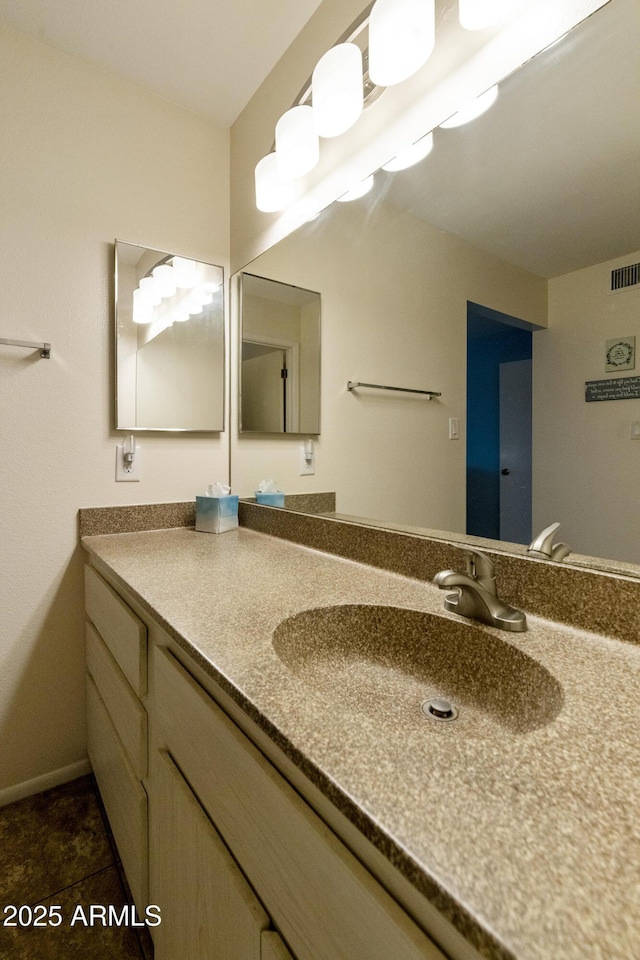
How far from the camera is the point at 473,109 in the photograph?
2.99 ft

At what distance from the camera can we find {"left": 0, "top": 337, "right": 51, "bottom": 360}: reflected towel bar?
1.30 meters

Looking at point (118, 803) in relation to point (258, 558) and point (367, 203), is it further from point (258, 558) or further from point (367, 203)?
point (367, 203)

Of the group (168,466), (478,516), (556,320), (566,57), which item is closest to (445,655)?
(478,516)

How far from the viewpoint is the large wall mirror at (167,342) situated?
4.95 ft

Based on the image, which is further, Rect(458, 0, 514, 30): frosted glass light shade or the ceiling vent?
Rect(458, 0, 514, 30): frosted glass light shade

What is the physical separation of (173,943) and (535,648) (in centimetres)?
77

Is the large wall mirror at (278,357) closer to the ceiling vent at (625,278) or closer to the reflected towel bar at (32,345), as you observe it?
the reflected towel bar at (32,345)

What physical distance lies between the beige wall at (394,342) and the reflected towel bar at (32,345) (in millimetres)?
820

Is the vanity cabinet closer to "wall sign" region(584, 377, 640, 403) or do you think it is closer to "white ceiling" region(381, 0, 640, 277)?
"wall sign" region(584, 377, 640, 403)

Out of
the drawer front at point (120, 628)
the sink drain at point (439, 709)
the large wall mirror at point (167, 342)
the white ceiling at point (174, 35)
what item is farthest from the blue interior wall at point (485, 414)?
the white ceiling at point (174, 35)

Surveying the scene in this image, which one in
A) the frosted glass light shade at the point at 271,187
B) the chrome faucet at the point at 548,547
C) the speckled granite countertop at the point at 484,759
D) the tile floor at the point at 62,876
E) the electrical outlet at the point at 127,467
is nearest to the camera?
the speckled granite countertop at the point at 484,759

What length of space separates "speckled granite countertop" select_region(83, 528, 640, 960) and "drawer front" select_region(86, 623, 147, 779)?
10.2 inches

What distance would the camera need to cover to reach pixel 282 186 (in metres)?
1.43

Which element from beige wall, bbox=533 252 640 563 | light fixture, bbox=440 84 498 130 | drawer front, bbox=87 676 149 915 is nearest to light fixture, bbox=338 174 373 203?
light fixture, bbox=440 84 498 130
